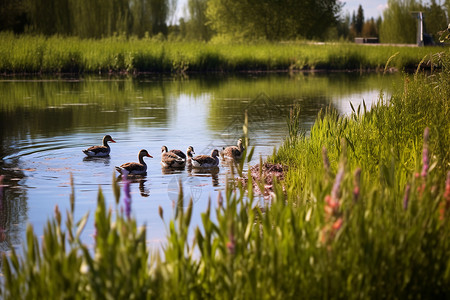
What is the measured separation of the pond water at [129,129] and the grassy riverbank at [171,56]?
2.40 metres

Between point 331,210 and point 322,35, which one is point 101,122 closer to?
point 331,210

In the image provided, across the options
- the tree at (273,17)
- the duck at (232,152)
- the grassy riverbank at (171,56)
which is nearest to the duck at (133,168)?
the duck at (232,152)

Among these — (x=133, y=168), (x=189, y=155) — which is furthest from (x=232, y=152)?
(x=133, y=168)

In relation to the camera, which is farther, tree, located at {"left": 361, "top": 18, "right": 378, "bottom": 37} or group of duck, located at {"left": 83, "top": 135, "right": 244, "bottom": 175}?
tree, located at {"left": 361, "top": 18, "right": 378, "bottom": 37}

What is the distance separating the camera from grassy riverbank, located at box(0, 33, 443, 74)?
3350 centimetres

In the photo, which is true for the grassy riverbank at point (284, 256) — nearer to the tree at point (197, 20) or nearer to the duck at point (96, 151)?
the duck at point (96, 151)

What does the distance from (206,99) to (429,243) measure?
19623mm

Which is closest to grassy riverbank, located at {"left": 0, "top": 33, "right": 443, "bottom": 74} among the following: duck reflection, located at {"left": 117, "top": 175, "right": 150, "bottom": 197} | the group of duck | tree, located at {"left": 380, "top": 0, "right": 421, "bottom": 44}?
tree, located at {"left": 380, "top": 0, "right": 421, "bottom": 44}

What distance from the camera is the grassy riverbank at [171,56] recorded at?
110 feet

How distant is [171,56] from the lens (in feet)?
124

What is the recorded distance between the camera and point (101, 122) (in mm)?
17672

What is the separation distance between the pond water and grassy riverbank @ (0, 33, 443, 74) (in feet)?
7.88

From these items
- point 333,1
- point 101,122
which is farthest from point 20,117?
point 333,1

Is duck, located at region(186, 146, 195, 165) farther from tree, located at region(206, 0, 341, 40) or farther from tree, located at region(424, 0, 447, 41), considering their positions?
tree, located at region(206, 0, 341, 40)
